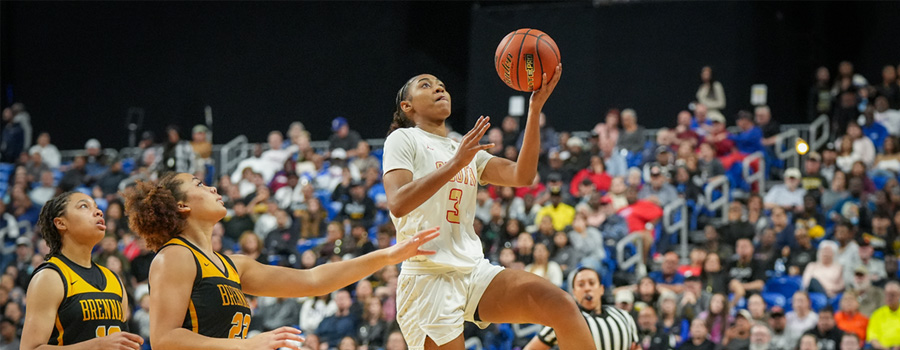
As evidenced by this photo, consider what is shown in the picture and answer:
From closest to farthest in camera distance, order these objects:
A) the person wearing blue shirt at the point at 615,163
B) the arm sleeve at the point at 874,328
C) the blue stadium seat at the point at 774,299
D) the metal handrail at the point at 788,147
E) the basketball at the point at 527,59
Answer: the basketball at the point at 527,59 < the arm sleeve at the point at 874,328 < the blue stadium seat at the point at 774,299 < the person wearing blue shirt at the point at 615,163 < the metal handrail at the point at 788,147

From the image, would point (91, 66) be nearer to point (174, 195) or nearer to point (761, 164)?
point (761, 164)

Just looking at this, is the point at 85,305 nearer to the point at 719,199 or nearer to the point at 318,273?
the point at 318,273

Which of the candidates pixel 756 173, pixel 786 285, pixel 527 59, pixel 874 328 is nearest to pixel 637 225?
pixel 786 285

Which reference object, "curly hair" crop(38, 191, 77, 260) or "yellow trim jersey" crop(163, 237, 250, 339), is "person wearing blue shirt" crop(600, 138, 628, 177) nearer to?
"curly hair" crop(38, 191, 77, 260)

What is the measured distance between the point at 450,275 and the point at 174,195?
4.60 feet

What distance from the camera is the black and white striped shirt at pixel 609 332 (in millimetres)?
5988

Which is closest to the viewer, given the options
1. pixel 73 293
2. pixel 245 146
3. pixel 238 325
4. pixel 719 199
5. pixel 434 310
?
pixel 238 325

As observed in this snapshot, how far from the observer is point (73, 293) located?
4566 mm

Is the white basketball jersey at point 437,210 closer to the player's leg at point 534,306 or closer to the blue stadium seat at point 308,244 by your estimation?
the player's leg at point 534,306

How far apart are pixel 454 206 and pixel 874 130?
969 cm

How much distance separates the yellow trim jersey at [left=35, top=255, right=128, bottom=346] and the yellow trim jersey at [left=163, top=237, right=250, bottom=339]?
793mm

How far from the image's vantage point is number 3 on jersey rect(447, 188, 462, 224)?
192 inches

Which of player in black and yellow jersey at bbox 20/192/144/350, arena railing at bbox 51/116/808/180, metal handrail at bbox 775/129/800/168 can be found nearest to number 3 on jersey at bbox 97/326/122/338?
player in black and yellow jersey at bbox 20/192/144/350

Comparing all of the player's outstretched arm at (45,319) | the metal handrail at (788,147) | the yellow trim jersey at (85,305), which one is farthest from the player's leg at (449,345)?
the metal handrail at (788,147)
